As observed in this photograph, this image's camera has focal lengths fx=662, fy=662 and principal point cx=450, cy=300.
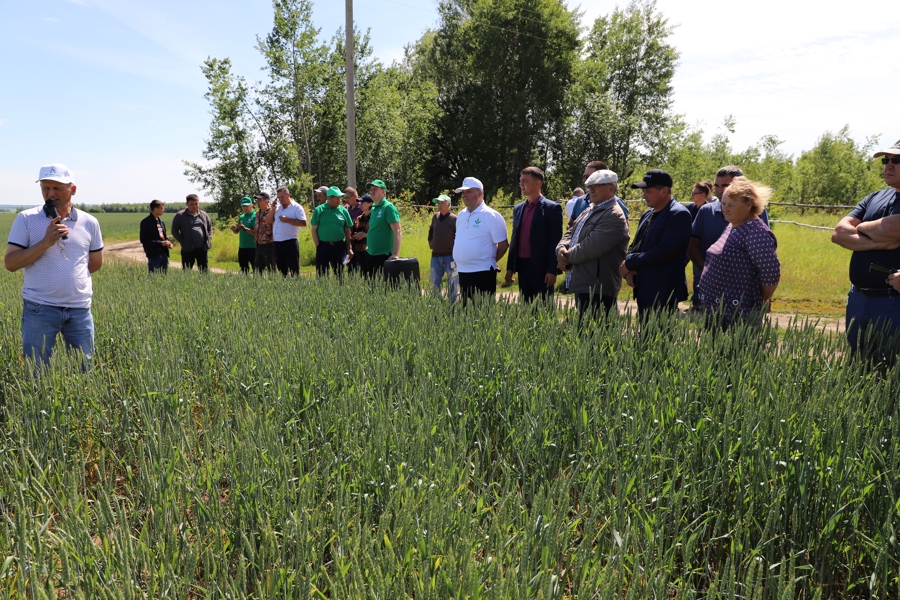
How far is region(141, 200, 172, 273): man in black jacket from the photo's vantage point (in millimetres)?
10094

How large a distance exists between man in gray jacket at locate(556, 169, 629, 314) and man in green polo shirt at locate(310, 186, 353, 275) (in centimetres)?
456

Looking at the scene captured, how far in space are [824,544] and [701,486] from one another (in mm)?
399

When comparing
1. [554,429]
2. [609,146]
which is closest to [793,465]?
[554,429]

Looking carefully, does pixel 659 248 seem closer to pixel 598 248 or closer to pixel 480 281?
pixel 598 248

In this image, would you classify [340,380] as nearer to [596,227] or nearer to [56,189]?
[56,189]

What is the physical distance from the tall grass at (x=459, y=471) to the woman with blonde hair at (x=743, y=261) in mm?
306

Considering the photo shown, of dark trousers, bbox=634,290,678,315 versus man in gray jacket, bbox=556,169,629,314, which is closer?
dark trousers, bbox=634,290,678,315

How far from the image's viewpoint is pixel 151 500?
2.08 metres

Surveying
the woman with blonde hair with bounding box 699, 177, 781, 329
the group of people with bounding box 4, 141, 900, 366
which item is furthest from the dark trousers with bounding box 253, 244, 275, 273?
the woman with blonde hair with bounding box 699, 177, 781, 329

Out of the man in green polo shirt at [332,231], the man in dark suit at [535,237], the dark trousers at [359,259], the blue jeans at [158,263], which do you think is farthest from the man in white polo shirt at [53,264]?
the blue jeans at [158,263]

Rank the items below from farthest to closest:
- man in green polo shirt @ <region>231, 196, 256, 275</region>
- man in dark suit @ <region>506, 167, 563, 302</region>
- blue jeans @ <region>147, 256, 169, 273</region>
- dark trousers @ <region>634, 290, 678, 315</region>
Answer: man in green polo shirt @ <region>231, 196, 256, 275</region>
blue jeans @ <region>147, 256, 169, 273</region>
man in dark suit @ <region>506, 167, 563, 302</region>
dark trousers @ <region>634, 290, 678, 315</region>

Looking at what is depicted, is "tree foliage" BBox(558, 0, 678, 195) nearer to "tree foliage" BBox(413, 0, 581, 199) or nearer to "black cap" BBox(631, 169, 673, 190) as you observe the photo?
"tree foliage" BBox(413, 0, 581, 199)

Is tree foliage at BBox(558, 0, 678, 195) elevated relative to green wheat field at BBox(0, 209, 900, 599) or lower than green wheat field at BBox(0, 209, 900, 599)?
elevated

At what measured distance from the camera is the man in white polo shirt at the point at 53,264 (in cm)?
393
